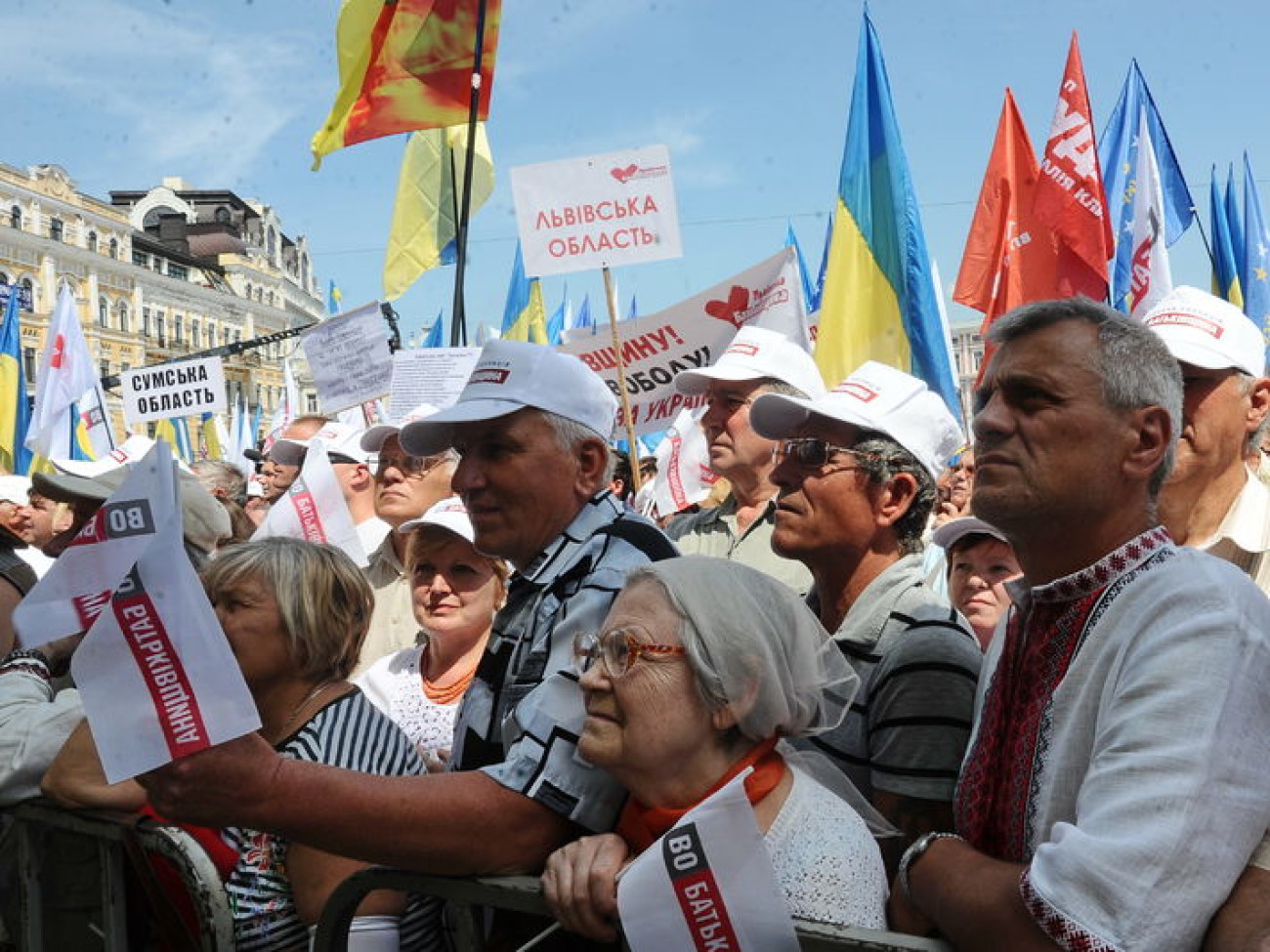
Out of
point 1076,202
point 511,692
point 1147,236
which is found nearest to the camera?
point 511,692

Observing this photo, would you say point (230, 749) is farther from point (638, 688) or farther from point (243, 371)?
point (243, 371)

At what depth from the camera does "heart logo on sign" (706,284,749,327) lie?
22.2ft

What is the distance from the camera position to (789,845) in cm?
187

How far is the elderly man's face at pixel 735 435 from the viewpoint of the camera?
445 centimetres

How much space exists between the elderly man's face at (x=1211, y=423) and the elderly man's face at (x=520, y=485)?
1.63 metres

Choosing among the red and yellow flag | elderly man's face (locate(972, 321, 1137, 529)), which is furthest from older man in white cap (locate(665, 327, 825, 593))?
the red and yellow flag

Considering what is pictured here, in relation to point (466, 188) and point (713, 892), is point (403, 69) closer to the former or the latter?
point (466, 188)

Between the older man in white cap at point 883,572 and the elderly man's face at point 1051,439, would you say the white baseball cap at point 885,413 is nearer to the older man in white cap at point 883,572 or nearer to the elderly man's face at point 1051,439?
the older man in white cap at point 883,572

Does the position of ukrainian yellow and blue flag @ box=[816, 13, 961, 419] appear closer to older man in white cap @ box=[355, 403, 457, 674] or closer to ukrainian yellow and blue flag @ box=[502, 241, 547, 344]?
older man in white cap @ box=[355, 403, 457, 674]

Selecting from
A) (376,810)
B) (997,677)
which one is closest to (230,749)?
(376,810)

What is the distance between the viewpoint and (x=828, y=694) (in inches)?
82.9

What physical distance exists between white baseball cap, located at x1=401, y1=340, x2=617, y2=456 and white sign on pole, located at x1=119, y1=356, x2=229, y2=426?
9474mm

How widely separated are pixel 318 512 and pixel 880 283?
3741 mm

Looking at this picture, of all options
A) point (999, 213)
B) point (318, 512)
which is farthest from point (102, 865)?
point (999, 213)
